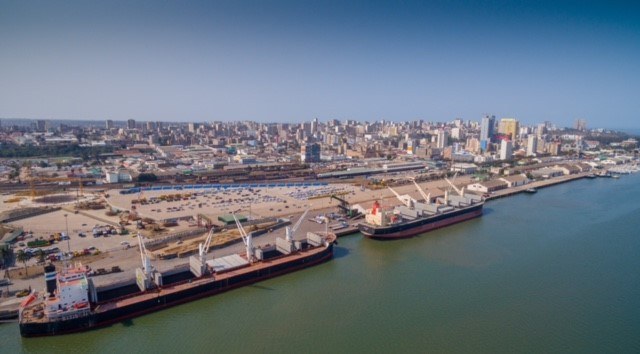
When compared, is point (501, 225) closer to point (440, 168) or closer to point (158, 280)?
point (158, 280)

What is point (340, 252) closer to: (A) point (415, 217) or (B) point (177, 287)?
(A) point (415, 217)

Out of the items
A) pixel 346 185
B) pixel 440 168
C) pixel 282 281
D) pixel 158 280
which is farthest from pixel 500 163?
pixel 158 280

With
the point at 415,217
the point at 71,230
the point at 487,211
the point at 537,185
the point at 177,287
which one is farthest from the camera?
the point at 537,185

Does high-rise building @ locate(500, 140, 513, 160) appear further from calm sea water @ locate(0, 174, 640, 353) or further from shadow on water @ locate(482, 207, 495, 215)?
calm sea water @ locate(0, 174, 640, 353)

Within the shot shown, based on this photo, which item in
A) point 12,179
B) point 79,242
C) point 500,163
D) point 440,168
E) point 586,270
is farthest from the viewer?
point 500,163

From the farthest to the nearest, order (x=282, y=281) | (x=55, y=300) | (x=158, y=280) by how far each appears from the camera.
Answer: (x=282, y=281)
(x=158, y=280)
(x=55, y=300)

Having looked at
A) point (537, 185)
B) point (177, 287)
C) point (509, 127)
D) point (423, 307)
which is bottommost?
point (423, 307)

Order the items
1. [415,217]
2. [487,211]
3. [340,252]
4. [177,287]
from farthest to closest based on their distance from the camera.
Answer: [487,211] < [415,217] < [340,252] < [177,287]

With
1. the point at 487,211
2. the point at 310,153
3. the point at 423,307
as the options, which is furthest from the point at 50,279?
the point at 310,153

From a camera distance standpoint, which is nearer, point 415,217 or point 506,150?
point 415,217
